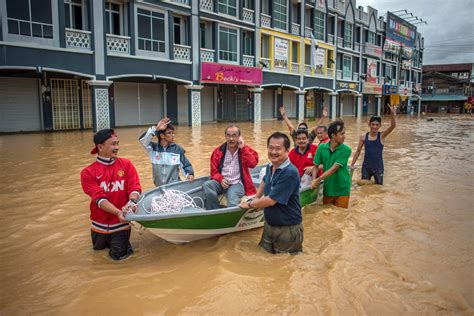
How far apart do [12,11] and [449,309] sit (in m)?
15.9

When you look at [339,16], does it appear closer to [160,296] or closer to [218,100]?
[218,100]

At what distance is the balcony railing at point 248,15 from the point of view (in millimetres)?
22781

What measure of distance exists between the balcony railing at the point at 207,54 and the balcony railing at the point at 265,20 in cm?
506

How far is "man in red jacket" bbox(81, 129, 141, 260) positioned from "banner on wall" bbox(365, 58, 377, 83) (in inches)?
1485

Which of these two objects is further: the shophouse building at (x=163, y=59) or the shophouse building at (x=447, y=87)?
the shophouse building at (x=447, y=87)

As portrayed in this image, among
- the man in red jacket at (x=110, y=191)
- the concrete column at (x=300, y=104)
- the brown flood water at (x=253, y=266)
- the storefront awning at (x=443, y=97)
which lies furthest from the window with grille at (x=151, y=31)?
the storefront awning at (x=443, y=97)

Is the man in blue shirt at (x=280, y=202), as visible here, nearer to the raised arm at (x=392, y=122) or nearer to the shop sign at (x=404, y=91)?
the raised arm at (x=392, y=122)

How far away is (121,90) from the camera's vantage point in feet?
64.7

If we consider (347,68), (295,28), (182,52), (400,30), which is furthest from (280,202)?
(400,30)

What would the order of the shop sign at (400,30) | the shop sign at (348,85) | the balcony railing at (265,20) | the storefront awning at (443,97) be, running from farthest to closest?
1. the storefront awning at (443,97)
2. the shop sign at (400,30)
3. the shop sign at (348,85)
4. the balcony railing at (265,20)

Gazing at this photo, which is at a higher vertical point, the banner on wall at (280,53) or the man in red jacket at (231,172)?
the banner on wall at (280,53)

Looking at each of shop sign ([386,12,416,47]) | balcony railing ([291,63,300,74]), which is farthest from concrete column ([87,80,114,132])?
shop sign ([386,12,416,47])

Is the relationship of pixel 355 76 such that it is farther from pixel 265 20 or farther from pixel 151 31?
pixel 151 31

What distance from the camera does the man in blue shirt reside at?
3.58 meters
